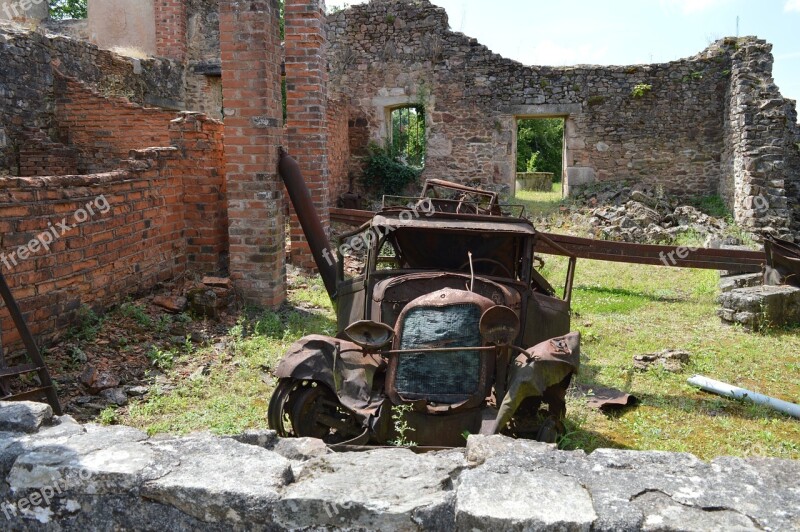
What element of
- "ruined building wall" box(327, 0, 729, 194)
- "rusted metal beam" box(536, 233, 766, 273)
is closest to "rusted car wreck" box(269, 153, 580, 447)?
"rusted metal beam" box(536, 233, 766, 273)

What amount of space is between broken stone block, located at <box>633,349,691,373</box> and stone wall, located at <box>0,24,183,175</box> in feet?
28.4

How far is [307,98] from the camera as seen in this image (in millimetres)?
8812

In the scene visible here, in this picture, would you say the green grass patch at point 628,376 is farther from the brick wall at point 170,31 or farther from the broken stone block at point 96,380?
the brick wall at point 170,31

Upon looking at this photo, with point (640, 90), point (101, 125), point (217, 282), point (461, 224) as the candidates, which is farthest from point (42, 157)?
point (640, 90)

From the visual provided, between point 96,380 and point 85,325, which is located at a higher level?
point 85,325

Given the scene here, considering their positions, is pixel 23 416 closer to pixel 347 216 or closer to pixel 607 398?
pixel 607 398

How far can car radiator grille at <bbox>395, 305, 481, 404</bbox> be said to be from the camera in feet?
12.6

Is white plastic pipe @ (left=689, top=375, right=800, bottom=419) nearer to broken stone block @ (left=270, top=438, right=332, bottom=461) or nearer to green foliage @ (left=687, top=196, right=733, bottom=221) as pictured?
broken stone block @ (left=270, top=438, right=332, bottom=461)

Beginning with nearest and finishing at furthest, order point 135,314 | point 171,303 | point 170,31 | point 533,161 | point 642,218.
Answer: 1. point 135,314
2. point 171,303
3. point 642,218
4. point 170,31
5. point 533,161

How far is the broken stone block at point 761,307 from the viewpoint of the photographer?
24.0 ft

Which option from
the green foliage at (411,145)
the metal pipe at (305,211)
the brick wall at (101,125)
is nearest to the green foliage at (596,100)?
the green foliage at (411,145)

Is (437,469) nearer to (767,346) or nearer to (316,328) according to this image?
(316,328)

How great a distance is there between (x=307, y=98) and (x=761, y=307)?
20.7 feet

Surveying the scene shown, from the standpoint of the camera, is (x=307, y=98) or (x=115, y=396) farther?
(x=307, y=98)
